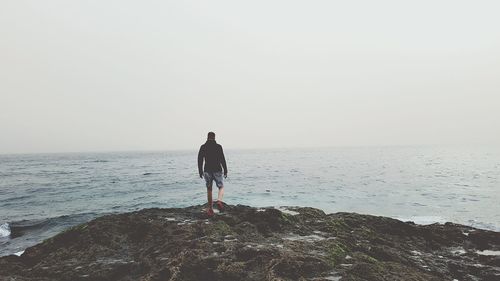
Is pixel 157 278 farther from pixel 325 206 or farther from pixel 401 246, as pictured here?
pixel 325 206

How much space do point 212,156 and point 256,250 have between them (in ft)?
15.1

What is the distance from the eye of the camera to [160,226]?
9391 millimetres

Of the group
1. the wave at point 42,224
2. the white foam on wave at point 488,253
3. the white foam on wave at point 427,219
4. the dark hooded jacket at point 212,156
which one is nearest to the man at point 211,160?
the dark hooded jacket at point 212,156

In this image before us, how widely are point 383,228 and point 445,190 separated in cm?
2359

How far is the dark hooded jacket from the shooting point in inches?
428

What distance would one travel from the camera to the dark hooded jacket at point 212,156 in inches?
428

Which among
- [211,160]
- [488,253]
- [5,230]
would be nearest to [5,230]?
[5,230]

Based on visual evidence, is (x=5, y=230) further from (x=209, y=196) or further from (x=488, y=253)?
(x=488, y=253)

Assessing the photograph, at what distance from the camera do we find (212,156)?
35.9 feet

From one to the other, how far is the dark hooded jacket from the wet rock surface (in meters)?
1.69

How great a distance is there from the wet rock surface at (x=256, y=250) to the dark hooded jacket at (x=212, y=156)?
5.56 feet

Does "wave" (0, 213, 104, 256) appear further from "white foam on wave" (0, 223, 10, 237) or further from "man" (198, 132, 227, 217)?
"man" (198, 132, 227, 217)

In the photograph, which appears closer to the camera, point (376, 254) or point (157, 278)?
point (157, 278)

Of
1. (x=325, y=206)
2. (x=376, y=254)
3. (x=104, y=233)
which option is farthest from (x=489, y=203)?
(x=104, y=233)
